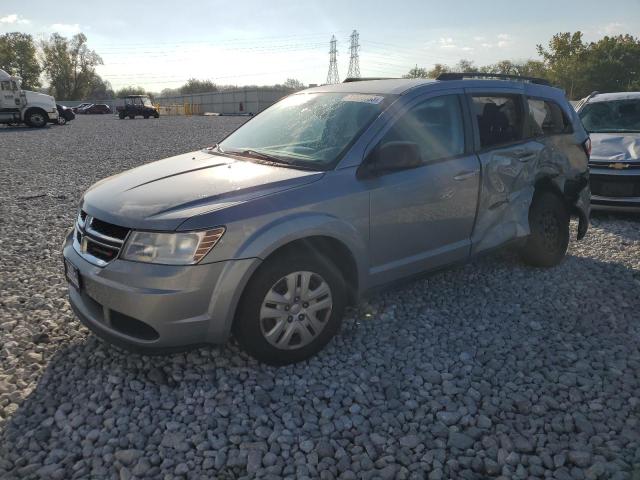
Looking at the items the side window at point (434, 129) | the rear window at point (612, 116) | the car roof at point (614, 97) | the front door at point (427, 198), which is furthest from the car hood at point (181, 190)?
the car roof at point (614, 97)

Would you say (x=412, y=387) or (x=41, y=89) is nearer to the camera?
(x=412, y=387)

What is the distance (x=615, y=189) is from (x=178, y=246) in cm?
603

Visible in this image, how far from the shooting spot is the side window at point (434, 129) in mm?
3576

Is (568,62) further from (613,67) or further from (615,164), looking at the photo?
(615,164)

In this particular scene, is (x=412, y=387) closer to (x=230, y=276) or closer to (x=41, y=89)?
(x=230, y=276)

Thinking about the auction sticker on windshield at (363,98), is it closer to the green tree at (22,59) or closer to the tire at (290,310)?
the tire at (290,310)

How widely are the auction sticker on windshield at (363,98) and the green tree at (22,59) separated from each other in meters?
84.6

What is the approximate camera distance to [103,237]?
2896 millimetres

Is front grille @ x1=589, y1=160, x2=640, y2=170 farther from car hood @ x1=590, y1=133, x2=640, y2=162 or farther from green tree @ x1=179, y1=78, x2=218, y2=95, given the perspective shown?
green tree @ x1=179, y1=78, x2=218, y2=95

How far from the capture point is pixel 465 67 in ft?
213

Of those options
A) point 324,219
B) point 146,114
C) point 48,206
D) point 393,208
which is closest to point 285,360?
point 324,219

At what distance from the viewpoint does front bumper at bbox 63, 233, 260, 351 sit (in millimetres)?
2670

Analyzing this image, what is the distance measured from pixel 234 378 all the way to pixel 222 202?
1.09 m

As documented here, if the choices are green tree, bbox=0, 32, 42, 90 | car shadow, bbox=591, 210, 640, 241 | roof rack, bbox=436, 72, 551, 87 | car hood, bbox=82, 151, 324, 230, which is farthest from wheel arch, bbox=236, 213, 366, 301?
green tree, bbox=0, 32, 42, 90
